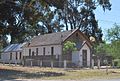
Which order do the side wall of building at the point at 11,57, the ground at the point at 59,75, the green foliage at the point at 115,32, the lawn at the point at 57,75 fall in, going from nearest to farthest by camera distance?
the ground at the point at 59,75 → the lawn at the point at 57,75 → the green foliage at the point at 115,32 → the side wall of building at the point at 11,57

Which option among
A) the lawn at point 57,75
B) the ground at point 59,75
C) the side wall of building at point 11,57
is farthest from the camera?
the side wall of building at point 11,57

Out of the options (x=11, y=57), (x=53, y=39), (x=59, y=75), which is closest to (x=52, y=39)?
(x=53, y=39)

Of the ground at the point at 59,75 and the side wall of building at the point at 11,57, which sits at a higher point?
the side wall of building at the point at 11,57

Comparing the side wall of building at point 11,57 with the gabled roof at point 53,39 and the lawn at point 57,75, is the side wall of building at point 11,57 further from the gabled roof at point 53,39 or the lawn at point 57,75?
the lawn at point 57,75

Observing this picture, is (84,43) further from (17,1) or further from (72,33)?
(17,1)

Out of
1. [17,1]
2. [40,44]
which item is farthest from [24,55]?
[17,1]

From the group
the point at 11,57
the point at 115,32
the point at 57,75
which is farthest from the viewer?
the point at 11,57

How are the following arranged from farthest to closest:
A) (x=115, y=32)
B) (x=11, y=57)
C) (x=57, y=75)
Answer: (x=11, y=57) < (x=115, y=32) < (x=57, y=75)

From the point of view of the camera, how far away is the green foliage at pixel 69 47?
57.1m

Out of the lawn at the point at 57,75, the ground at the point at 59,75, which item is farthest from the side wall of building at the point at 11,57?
the ground at the point at 59,75

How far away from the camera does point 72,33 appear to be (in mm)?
60938

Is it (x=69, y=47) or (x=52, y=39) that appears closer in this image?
(x=69, y=47)

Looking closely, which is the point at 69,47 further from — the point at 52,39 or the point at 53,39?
the point at 52,39

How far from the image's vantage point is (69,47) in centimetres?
5741
